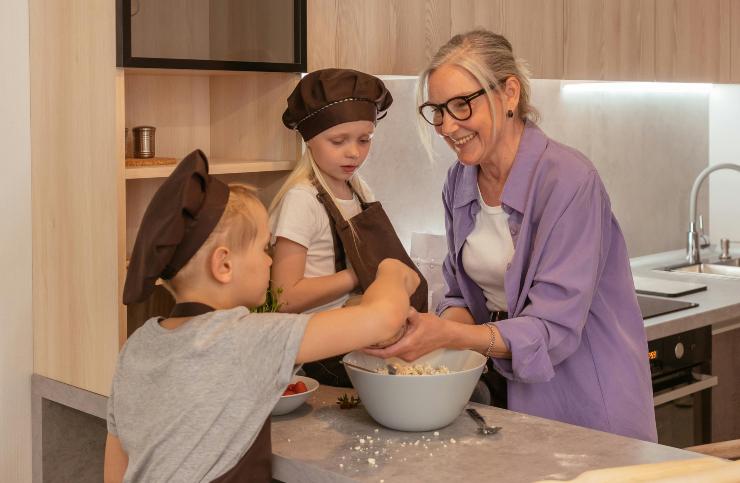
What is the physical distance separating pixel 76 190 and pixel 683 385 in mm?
1925

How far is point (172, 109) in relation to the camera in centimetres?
242

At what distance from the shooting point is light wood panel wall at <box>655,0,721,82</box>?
3.58m

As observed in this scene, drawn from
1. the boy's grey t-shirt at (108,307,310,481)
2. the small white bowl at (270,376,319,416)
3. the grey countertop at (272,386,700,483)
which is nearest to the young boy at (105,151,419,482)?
the boy's grey t-shirt at (108,307,310,481)

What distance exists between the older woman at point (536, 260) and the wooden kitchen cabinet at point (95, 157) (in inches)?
18.6

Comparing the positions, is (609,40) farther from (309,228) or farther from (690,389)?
(309,228)

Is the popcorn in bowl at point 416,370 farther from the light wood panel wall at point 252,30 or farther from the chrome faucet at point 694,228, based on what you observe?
the chrome faucet at point 694,228

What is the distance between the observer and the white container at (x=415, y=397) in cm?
168

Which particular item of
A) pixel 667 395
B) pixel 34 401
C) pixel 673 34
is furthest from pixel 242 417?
pixel 673 34

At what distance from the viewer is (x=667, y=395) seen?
118 inches

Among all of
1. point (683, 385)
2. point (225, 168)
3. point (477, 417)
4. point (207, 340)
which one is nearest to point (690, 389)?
point (683, 385)

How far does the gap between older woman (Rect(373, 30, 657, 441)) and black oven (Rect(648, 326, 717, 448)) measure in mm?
964

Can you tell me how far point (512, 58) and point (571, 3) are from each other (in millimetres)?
1229

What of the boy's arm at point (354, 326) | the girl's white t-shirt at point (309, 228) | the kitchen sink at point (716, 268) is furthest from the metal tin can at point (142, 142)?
the kitchen sink at point (716, 268)

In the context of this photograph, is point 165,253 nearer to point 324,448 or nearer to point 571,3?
point 324,448
